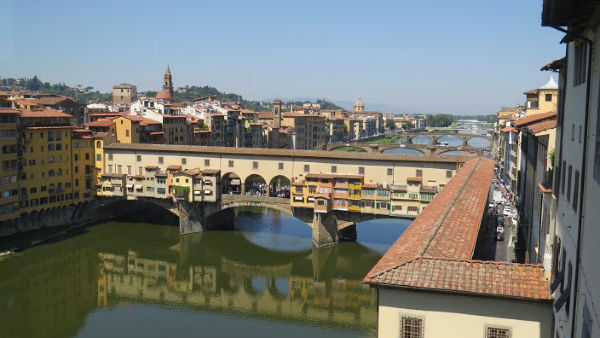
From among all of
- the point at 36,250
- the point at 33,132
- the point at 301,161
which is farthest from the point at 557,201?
the point at 33,132

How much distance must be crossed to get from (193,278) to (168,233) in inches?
383

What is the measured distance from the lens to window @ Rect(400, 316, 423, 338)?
35.5 feet

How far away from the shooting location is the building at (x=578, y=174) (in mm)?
6069

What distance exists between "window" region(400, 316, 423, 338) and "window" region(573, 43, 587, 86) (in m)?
5.19

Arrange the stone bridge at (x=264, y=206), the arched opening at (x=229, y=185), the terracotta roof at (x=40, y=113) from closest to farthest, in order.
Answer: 1. the stone bridge at (x=264, y=206)
2. the terracotta roof at (x=40, y=113)
3. the arched opening at (x=229, y=185)

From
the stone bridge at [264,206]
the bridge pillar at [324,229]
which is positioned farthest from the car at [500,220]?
the bridge pillar at [324,229]

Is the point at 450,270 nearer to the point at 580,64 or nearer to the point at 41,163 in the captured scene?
the point at 580,64

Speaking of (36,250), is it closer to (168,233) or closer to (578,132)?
(168,233)

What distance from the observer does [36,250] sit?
109 feet

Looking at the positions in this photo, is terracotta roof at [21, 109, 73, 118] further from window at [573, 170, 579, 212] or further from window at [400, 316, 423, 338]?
window at [573, 170, 579, 212]

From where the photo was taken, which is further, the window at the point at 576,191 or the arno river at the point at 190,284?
the arno river at the point at 190,284

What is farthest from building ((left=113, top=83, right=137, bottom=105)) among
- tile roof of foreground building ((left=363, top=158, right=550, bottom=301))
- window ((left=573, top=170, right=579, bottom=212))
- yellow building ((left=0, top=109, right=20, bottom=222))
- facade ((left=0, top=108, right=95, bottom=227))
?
window ((left=573, top=170, right=579, bottom=212))

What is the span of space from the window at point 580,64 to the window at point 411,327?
5185 millimetres

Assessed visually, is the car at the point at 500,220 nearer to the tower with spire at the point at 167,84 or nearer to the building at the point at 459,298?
the building at the point at 459,298
